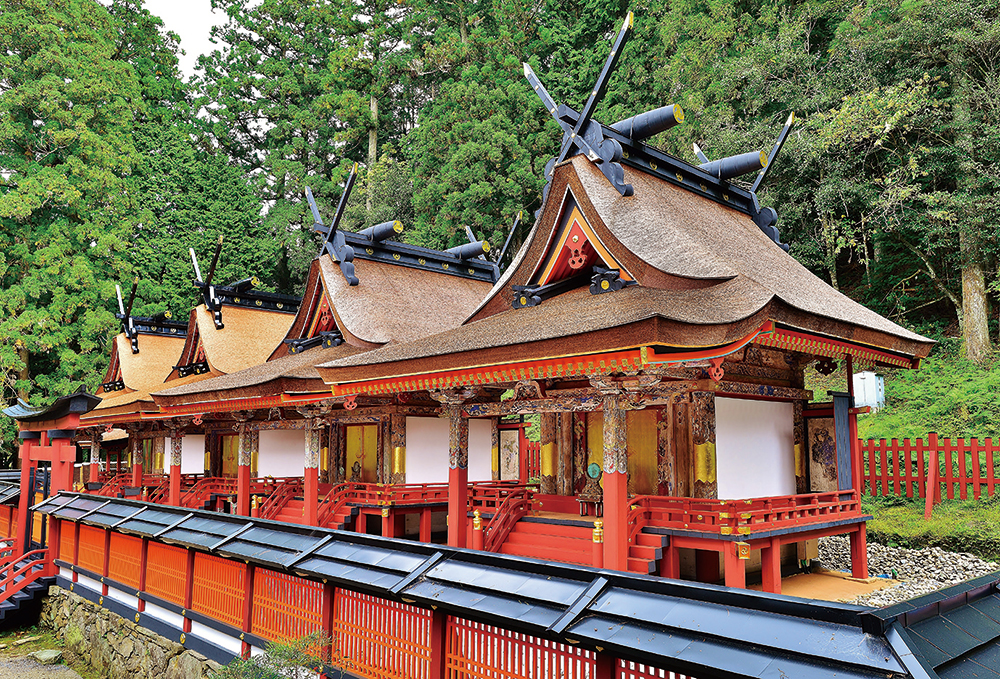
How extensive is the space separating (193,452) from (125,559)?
37.7 ft

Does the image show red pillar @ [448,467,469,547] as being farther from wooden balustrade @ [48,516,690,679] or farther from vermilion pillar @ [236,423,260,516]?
vermilion pillar @ [236,423,260,516]

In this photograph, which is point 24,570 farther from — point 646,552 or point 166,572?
point 646,552

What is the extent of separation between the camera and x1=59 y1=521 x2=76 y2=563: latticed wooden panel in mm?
15516

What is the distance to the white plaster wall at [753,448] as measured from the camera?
10320mm

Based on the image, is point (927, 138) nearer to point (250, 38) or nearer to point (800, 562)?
point (800, 562)

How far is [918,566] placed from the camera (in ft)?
40.4

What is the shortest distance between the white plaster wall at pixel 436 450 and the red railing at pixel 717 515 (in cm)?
691

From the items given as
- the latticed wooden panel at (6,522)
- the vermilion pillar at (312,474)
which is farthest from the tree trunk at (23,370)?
the vermilion pillar at (312,474)

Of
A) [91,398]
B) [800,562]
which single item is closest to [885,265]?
[800,562]

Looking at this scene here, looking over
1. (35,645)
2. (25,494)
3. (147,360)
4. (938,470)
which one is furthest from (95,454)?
(938,470)

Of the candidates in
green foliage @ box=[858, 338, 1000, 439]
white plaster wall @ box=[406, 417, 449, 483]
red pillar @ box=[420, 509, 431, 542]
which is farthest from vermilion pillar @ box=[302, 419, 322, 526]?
green foliage @ box=[858, 338, 1000, 439]

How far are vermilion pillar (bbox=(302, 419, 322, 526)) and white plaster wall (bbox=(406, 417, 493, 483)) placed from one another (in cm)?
206

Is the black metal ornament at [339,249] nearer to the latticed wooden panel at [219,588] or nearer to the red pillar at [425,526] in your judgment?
the red pillar at [425,526]

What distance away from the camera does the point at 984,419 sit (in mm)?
15992
